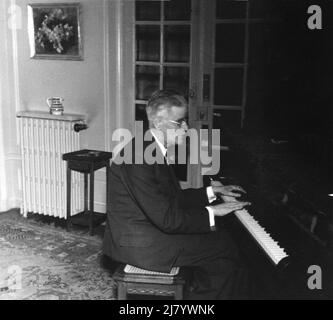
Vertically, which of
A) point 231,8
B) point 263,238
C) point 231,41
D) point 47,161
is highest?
point 231,8

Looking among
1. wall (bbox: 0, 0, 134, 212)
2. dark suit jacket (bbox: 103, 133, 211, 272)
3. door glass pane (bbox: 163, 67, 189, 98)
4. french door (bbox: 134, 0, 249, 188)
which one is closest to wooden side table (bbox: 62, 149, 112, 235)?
wall (bbox: 0, 0, 134, 212)

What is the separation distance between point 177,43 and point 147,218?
2.55 meters

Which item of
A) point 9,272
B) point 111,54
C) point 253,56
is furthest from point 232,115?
point 9,272

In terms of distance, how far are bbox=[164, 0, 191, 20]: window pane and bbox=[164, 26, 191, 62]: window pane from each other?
9 cm

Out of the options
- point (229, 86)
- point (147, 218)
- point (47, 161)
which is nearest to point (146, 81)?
point (229, 86)

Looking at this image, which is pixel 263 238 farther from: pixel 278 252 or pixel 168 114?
pixel 168 114

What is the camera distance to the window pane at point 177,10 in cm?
445

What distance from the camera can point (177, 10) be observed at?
4.48 metres

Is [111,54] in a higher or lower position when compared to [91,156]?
higher

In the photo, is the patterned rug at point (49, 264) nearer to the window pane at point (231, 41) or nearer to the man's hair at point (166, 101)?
the man's hair at point (166, 101)

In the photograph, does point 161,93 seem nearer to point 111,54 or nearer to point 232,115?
point 232,115

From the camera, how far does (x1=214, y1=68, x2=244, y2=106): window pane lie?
166 inches
